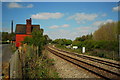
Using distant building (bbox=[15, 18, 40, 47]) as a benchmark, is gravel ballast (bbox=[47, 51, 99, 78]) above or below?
below

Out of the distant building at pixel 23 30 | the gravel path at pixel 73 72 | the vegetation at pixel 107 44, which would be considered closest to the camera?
the gravel path at pixel 73 72

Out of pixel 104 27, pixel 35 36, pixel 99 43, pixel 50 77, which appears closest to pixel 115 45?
pixel 99 43

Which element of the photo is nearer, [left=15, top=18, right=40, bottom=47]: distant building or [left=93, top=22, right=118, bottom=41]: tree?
[left=93, top=22, right=118, bottom=41]: tree

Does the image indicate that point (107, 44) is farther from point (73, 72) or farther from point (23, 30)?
point (23, 30)

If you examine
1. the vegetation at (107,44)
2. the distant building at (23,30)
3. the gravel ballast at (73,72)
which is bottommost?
the gravel ballast at (73,72)

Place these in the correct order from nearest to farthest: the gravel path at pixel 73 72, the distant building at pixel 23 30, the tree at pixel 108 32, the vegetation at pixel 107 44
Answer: the gravel path at pixel 73 72 < the vegetation at pixel 107 44 < the tree at pixel 108 32 < the distant building at pixel 23 30

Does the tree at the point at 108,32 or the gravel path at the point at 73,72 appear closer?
the gravel path at the point at 73,72

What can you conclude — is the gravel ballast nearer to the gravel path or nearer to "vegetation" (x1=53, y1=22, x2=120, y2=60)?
the gravel path

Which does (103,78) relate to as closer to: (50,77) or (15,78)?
(50,77)

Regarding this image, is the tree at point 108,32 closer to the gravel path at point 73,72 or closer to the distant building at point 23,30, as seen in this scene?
the gravel path at point 73,72

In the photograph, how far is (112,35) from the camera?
21953 millimetres

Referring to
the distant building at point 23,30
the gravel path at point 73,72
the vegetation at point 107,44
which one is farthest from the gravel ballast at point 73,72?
the distant building at point 23,30

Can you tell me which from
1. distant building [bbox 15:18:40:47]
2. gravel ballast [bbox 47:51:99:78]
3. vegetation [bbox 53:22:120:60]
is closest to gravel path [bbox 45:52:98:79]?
gravel ballast [bbox 47:51:99:78]

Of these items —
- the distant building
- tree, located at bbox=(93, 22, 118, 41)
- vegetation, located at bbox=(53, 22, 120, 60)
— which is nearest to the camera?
vegetation, located at bbox=(53, 22, 120, 60)
